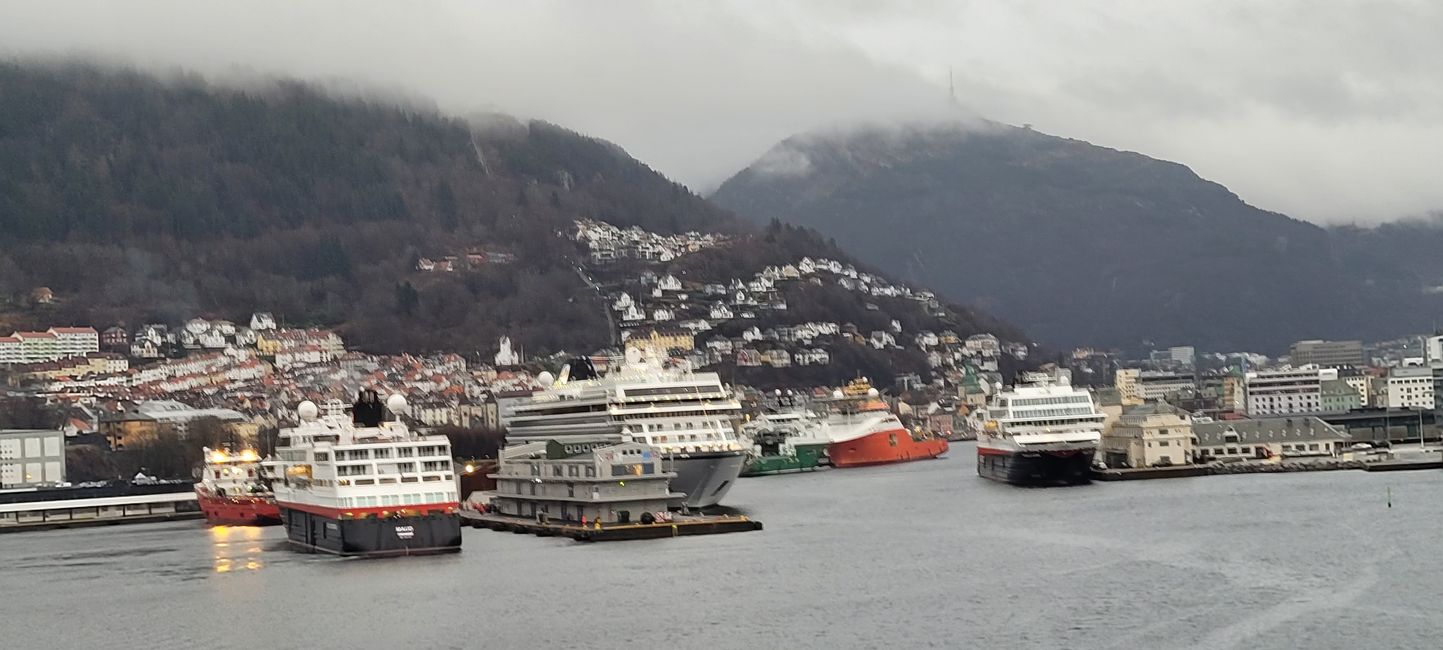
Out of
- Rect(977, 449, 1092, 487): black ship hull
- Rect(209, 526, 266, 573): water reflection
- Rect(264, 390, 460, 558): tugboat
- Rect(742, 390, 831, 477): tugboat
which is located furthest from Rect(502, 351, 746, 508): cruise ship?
Rect(742, 390, 831, 477): tugboat

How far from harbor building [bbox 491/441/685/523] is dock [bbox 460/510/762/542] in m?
0.55

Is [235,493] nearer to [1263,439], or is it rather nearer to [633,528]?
[633,528]

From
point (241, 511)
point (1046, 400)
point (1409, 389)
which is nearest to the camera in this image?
point (241, 511)

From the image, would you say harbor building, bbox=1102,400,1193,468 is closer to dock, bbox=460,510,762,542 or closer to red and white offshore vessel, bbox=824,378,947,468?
red and white offshore vessel, bbox=824,378,947,468

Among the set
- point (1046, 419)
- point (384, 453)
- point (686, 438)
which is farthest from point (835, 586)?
point (1046, 419)

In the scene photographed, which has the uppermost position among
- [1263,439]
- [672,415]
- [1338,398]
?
[672,415]

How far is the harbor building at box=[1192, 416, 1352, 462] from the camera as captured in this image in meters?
100

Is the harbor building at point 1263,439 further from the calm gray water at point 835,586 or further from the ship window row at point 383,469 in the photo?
the ship window row at point 383,469

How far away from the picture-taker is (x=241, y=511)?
85.3m

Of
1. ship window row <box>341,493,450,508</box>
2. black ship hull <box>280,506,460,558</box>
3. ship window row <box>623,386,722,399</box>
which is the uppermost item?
ship window row <box>623,386,722,399</box>

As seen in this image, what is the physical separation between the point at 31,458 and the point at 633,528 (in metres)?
57.0

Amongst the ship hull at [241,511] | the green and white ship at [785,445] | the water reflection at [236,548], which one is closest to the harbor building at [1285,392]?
the green and white ship at [785,445]

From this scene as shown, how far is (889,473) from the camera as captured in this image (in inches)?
4449

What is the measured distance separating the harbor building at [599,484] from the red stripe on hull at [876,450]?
58233 millimetres
